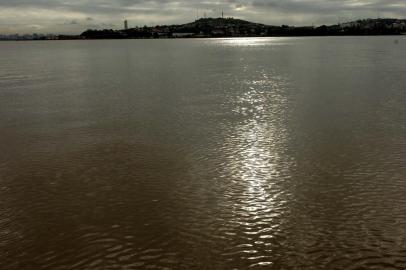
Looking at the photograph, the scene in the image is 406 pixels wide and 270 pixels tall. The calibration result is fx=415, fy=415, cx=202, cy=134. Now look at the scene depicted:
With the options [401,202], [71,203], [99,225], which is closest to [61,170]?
[71,203]

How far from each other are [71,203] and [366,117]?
24715 millimetres

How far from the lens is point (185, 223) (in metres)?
15.9

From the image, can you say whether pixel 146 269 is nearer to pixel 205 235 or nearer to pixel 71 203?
pixel 205 235

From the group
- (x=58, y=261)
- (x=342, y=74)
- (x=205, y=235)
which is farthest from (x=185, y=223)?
(x=342, y=74)

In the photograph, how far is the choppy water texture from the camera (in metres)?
13.9

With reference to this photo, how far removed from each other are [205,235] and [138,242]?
2.40m

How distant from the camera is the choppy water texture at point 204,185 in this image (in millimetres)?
13938

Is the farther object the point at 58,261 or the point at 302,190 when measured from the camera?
the point at 302,190

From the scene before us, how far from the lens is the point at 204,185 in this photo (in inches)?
773

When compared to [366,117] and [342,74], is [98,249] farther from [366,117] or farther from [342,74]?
[342,74]

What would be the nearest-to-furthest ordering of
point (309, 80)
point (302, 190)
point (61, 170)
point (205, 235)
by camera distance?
point (205, 235) < point (302, 190) < point (61, 170) < point (309, 80)

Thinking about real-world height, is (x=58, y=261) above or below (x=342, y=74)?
below

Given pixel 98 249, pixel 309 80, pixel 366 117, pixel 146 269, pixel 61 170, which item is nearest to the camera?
pixel 146 269

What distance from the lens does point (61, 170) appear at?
21.9 m
